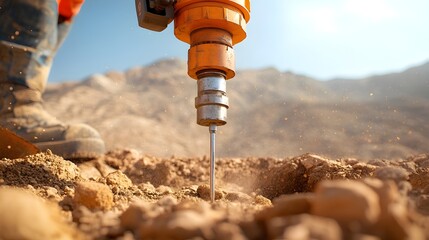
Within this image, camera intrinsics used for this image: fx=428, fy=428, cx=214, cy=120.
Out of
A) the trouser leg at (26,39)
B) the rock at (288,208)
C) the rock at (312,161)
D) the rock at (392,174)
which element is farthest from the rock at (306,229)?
the trouser leg at (26,39)

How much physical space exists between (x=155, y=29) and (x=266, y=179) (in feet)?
4.14

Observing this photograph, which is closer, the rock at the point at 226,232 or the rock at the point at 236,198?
the rock at the point at 226,232

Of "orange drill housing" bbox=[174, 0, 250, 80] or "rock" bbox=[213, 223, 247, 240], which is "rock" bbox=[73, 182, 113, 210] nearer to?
"rock" bbox=[213, 223, 247, 240]

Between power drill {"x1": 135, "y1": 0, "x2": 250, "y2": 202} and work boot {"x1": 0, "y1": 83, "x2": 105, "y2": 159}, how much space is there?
3.36 ft

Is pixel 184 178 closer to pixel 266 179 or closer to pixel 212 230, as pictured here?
pixel 266 179

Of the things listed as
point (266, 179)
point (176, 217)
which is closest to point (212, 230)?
point (176, 217)

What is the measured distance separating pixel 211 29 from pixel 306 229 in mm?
1411

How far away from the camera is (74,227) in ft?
3.29

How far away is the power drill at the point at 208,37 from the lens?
1903 millimetres

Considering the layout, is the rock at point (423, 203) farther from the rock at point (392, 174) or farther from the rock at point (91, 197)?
the rock at point (91, 197)

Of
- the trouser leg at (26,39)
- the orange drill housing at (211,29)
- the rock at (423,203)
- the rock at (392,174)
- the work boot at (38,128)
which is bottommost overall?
the rock at (423,203)

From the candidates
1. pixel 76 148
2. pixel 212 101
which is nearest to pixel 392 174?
pixel 212 101

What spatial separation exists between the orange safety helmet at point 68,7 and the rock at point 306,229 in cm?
280

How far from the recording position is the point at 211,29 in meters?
1.96
